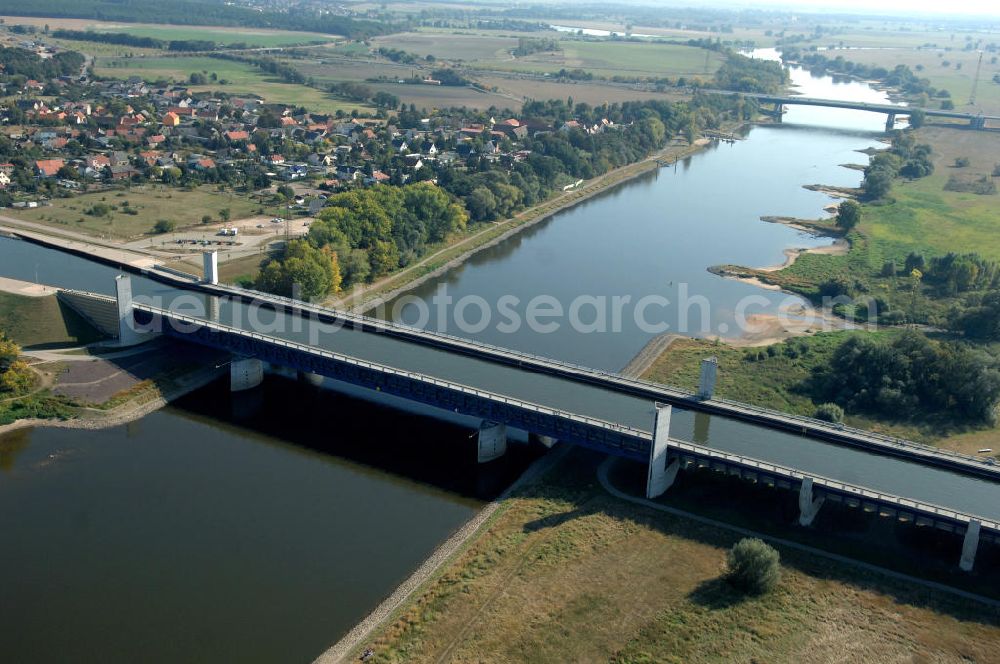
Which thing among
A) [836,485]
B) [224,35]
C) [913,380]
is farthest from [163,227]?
[224,35]

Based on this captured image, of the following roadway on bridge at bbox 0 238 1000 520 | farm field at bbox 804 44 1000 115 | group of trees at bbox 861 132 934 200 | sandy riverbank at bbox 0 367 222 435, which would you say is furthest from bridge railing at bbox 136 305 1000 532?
farm field at bbox 804 44 1000 115

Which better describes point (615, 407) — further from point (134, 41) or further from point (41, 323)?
point (134, 41)

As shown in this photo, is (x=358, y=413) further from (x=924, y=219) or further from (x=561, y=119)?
(x=561, y=119)

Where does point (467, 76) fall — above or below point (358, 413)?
above

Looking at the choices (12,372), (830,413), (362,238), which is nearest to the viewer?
(830,413)

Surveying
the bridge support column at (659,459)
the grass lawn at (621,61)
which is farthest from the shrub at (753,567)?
the grass lawn at (621,61)

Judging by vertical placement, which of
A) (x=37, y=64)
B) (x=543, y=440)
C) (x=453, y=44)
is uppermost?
(x=453, y=44)

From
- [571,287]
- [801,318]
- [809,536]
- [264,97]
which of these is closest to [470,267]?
[571,287]
